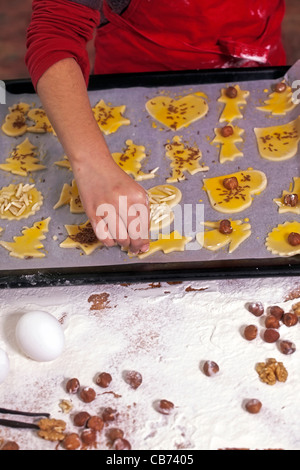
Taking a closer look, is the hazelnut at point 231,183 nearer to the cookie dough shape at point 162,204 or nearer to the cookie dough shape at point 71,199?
the cookie dough shape at point 162,204

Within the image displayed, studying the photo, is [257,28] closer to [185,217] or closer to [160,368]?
[185,217]

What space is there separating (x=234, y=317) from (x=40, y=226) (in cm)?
55

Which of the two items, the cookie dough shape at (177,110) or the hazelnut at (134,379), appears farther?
the cookie dough shape at (177,110)

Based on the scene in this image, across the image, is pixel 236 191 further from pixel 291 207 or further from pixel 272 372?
pixel 272 372

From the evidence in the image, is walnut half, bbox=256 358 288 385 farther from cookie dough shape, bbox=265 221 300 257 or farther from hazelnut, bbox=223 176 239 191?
hazelnut, bbox=223 176 239 191

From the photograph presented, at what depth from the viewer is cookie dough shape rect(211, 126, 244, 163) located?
5.28ft

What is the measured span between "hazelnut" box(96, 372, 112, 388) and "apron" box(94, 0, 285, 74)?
988 millimetres

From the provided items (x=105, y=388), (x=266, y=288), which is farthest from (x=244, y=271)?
(x=105, y=388)

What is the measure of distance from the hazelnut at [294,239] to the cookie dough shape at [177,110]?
0.51m

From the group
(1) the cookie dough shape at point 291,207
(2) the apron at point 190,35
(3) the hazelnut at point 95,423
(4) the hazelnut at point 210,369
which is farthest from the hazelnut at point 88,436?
(2) the apron at point 190,35

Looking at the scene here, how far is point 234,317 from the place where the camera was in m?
1.27

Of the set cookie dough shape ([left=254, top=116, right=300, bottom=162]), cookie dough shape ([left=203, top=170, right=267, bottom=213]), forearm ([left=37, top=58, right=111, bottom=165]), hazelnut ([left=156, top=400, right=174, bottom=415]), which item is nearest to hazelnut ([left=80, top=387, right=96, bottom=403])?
hazelnut ([left=156, top=400, right=174, bottom=415])

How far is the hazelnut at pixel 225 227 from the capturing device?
142 cm
